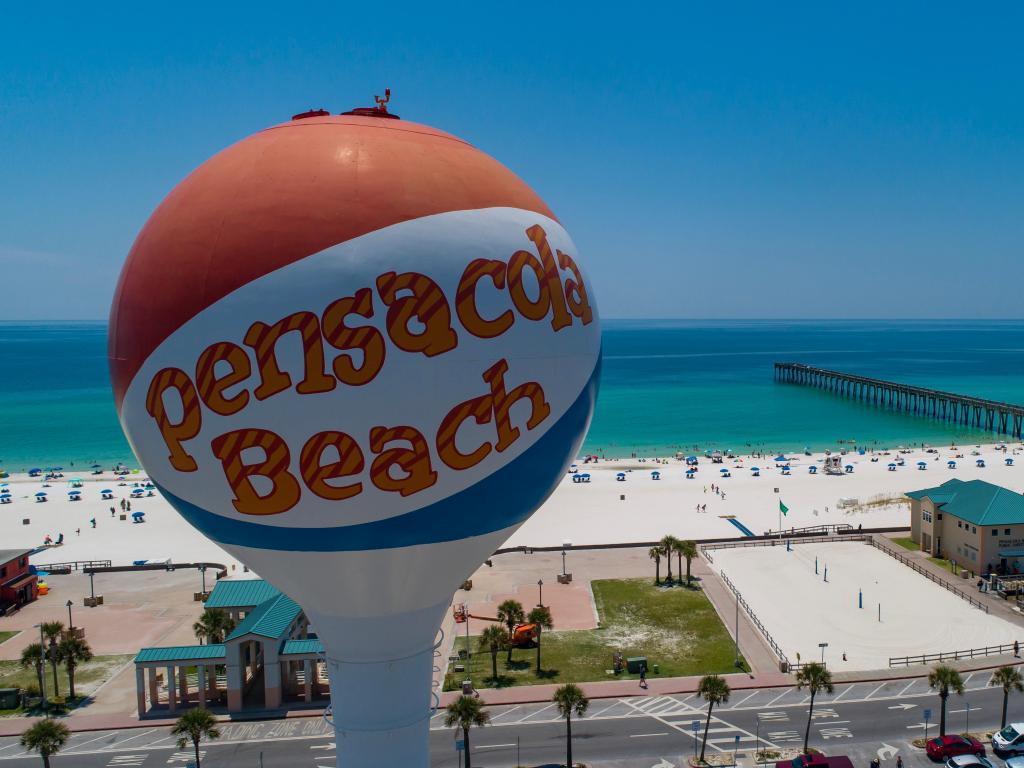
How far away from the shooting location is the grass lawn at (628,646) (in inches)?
1173

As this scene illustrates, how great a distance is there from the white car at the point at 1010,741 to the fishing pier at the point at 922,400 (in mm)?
79264

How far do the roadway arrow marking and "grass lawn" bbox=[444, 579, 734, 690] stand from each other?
22.1 feet

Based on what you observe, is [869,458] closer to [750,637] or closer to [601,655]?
[750,637]

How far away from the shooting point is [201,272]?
11.8m

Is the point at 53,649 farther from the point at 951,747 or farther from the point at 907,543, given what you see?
the point at 907,543

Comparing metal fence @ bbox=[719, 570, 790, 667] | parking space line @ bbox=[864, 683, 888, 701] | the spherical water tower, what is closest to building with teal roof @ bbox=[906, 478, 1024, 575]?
metal fence @ bbox=[719, 570, 790, 667]

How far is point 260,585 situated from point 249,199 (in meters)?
25.8

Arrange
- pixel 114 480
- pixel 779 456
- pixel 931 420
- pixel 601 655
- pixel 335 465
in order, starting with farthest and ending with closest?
pixel 931 420
pixel 779 456
pixel 114 480
pixel 601 655
pixel 335 465

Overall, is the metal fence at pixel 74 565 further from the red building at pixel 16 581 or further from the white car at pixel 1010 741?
the white car at pixel 1010 741

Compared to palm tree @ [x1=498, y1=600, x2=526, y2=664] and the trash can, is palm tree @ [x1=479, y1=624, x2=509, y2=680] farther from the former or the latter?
the trash can

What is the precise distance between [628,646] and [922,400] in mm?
99202

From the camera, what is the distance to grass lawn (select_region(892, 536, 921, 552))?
4412 centimetres

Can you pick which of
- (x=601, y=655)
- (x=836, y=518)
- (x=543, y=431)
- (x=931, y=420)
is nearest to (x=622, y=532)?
(x=836, y=518)

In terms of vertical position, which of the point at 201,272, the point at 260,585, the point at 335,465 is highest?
the point at 201,272
